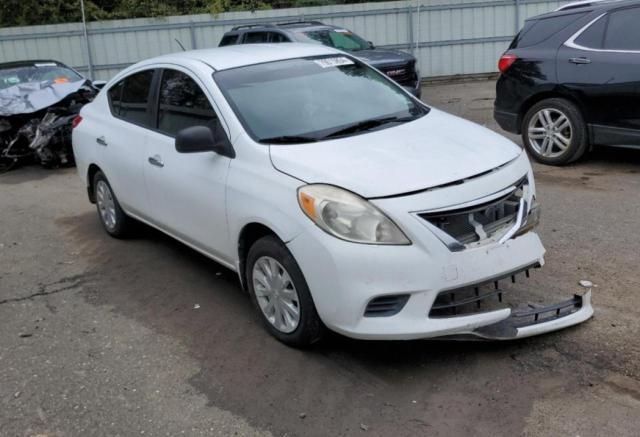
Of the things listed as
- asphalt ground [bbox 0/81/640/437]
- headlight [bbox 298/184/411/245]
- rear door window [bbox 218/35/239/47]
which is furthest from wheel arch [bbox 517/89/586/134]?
rear door window [bbox 218/35/239/47]

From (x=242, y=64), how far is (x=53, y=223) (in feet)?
11.5

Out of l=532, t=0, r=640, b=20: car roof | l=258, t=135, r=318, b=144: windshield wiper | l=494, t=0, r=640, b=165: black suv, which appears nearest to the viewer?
l=258, t=135, r=318, b=144: windshield wiper

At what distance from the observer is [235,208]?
4191mm

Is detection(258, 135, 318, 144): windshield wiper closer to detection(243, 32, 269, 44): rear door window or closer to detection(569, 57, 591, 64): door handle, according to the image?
detection(569, 57, 591, 64): door handle

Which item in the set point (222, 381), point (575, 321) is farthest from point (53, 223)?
point (575, 321)

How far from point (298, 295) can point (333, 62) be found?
2094mm

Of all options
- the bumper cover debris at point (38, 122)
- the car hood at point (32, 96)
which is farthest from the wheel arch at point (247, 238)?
the car hood at point (32, 96)

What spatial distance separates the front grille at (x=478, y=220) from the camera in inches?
140

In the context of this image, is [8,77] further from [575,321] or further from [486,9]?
[486,9]

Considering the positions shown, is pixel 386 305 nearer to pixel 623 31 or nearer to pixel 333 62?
pixel 333 62

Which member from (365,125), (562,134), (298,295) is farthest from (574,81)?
(298,295)

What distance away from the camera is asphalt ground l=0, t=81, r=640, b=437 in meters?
3.37

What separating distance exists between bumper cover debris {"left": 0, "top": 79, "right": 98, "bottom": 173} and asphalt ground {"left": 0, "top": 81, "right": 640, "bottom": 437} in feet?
15.4

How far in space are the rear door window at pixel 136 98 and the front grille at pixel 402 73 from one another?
6.49 meters
